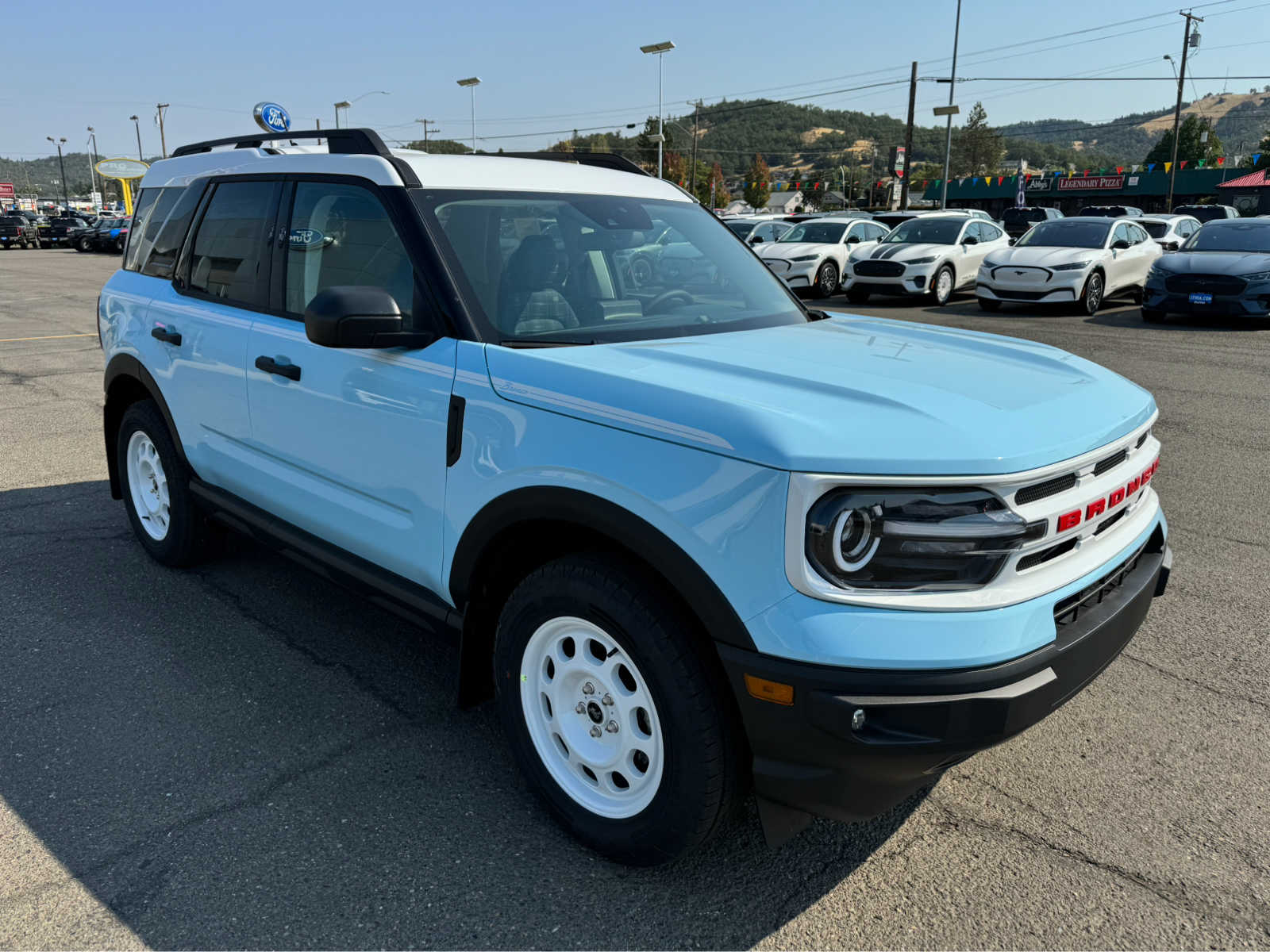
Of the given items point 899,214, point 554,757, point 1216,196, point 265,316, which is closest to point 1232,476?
point 554,757

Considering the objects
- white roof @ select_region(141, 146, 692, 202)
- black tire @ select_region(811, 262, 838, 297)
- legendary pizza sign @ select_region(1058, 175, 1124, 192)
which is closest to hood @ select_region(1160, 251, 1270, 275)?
black tire @ select_region(811, 262, 838, 297)

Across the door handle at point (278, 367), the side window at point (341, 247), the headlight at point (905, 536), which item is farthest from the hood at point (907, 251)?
the headlight at point (905, 536)

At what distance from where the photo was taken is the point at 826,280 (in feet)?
63.7

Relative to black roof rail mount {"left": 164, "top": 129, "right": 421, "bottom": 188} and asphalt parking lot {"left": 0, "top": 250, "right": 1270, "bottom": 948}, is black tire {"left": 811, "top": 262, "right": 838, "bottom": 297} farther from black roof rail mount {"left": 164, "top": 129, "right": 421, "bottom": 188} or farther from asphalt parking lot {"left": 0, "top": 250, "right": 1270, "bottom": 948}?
black roof rail mount {"left": 164, "top": 129, "right": 421, "bottom": 188}

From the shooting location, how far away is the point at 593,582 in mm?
2383

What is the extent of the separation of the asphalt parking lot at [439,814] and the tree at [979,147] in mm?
135753

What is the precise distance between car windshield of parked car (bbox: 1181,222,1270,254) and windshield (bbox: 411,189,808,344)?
44.7 feet

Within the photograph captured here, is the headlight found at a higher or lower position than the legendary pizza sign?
lower

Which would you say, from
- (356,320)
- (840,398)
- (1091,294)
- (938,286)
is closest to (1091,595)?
(840,398)

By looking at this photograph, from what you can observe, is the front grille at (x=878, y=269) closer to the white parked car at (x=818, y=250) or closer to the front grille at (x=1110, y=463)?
the white parked car at (x=818, y=250)

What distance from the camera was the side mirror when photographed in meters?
2.69

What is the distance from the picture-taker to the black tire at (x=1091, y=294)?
1537cm

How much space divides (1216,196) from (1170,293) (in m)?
57.2

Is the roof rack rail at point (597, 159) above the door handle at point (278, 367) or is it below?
above
